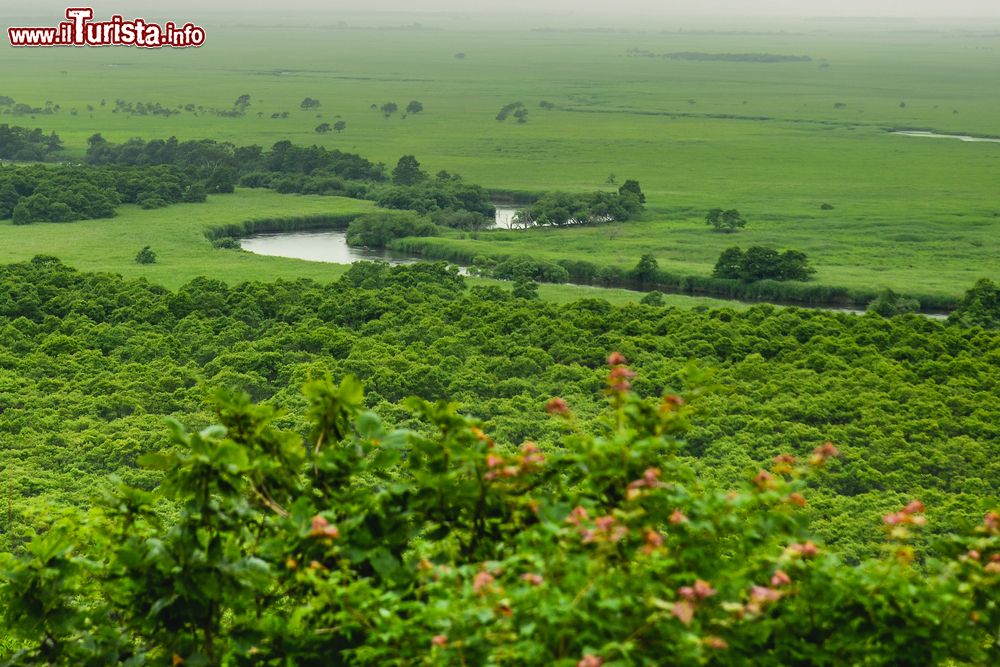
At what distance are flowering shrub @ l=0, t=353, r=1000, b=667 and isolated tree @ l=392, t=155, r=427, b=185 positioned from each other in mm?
61165

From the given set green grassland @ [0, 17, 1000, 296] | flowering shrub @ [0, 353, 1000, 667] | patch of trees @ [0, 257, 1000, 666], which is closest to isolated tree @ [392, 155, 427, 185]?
green grassland @ [0, 17, 1000, 296]

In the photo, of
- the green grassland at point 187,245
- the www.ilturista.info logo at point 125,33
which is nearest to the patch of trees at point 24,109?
the green grassland at point 187,245

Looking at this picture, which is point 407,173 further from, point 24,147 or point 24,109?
point 24,109

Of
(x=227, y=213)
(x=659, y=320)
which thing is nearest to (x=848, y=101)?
(x=227, y=213)

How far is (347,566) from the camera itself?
20.2ft

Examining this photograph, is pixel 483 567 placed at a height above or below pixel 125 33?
below

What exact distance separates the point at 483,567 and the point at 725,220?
50587 mm

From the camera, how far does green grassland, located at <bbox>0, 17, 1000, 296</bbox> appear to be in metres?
51.5

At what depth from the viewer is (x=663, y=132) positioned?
94.7m

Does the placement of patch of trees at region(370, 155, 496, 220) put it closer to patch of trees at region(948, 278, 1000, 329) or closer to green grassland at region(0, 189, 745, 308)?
green grassland at region(0, 189, 745, 308)

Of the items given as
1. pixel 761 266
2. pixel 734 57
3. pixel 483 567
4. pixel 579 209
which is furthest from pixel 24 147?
pixel 734 57

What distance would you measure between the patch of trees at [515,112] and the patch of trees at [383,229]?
47616mm

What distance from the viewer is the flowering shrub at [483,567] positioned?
5367 mm

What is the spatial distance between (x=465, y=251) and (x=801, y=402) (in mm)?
25826
